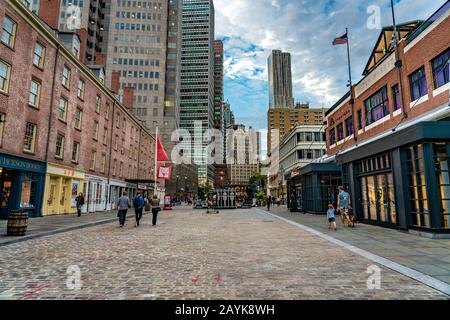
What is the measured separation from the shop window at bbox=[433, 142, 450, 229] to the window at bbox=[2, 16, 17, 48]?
2389cm

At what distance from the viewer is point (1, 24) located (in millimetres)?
16172

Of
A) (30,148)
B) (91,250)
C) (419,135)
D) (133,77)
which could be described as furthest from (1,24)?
(133,77)

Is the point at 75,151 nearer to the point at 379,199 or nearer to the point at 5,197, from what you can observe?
the point at 5,197

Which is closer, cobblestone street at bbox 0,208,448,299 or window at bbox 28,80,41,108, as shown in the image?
cobblestone street at bbox 0,208,448,299

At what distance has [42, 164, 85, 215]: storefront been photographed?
68.3 feet

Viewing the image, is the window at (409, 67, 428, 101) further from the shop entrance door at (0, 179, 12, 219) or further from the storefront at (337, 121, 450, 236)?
the shop entrance door at (0, 179, 12, 219)

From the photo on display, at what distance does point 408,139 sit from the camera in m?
11.2

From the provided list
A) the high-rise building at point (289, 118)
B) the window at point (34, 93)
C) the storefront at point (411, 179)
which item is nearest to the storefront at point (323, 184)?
the storefront at point (411, 179)

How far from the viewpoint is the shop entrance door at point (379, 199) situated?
13.2 meters

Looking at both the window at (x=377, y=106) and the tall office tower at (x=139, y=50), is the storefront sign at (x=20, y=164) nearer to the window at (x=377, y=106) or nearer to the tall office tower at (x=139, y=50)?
the window at (x=377, y=106)

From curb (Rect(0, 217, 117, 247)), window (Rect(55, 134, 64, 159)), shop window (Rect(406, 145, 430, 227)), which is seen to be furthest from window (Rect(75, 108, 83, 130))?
shop window (Rect(406, 145, 430, 227))

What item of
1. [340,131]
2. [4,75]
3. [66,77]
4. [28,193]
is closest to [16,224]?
[28,193]

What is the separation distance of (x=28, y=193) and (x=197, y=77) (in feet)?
452
